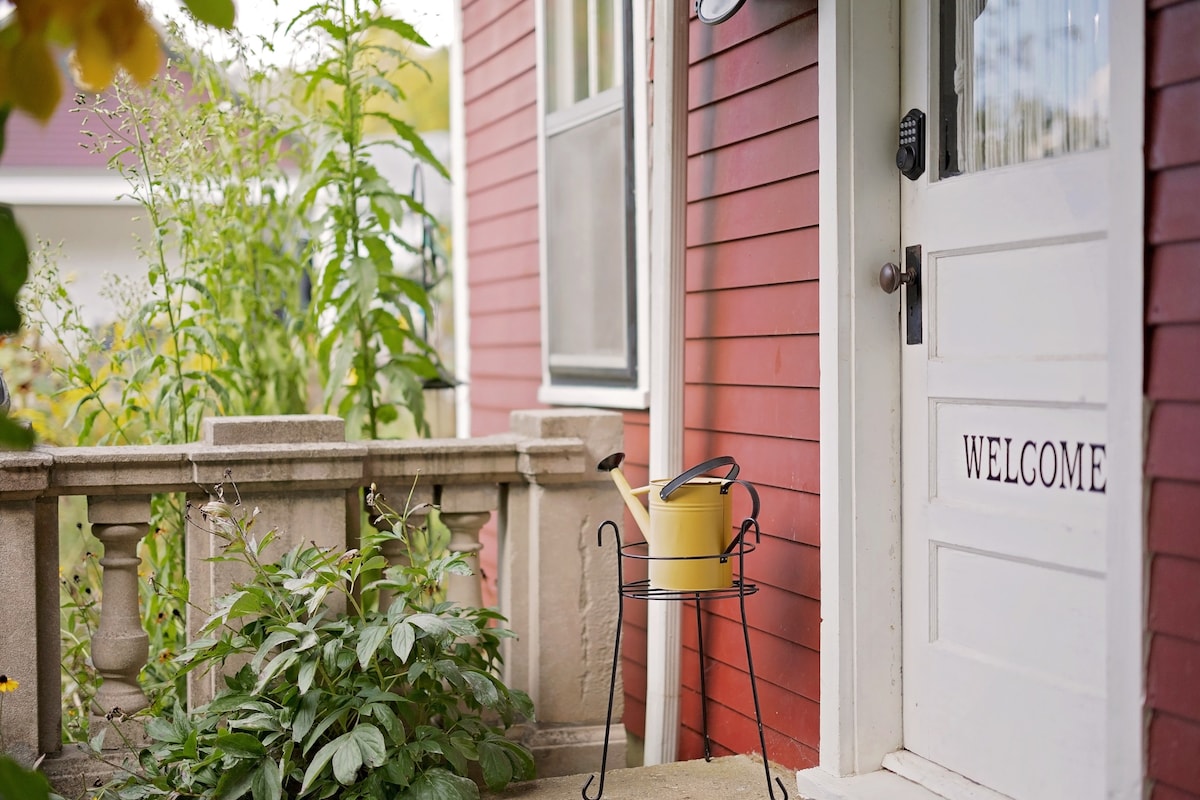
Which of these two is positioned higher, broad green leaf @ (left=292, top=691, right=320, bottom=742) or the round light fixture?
the round light fixture

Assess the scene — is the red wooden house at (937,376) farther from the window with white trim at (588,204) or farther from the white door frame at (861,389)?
the window with white trim at (588,204)

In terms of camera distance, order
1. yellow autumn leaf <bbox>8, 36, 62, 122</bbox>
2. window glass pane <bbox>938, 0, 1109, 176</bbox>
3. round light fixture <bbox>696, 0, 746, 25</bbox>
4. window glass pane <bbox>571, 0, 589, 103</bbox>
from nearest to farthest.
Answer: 1. yellow autumn leaf <bbox>8, 36, 62, 122</bbox>
2. window glass pane <bbox>938, 0, 1109, 176</bbox>
3. round light fixture <bbox>696, 0, 746, 25</bbox>
4. window glass pane <bbox>571, 0, 589, 103</bbox>

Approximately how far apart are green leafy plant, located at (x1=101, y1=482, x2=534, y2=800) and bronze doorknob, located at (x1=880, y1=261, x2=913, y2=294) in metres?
1.21

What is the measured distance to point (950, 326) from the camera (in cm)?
249

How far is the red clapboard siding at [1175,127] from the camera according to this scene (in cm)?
176

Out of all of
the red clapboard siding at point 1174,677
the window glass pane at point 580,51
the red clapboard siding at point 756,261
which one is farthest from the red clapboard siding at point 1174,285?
the window glass pane at point 580,51

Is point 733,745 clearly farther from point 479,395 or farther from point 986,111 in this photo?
point 479,395

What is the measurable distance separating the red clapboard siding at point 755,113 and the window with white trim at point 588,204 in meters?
0.69

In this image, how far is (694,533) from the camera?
8.87ft

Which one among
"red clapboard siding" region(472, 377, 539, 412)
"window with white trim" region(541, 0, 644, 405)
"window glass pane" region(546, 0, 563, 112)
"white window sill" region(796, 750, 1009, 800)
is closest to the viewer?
"white window sill" region(796, 750, 1009, 800)

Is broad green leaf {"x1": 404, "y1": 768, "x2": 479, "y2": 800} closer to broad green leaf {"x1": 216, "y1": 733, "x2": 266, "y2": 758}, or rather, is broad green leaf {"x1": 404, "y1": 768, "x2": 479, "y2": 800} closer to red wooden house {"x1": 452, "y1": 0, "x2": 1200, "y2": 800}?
broad green leaf {"x1": 216, "y1": 733, "x2": 266, "y2": 758}

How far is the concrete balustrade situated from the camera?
273 cm

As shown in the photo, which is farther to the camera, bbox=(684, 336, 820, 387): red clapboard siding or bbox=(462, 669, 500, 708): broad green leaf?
bbox=(684, 336, 820, 387): red clapboard siding

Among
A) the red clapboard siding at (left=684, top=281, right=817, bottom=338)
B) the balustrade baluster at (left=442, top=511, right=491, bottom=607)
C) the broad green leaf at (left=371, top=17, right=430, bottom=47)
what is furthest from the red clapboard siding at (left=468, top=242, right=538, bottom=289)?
the balustrade baluster at (left=442, top=511, right=491, bottom=607)
